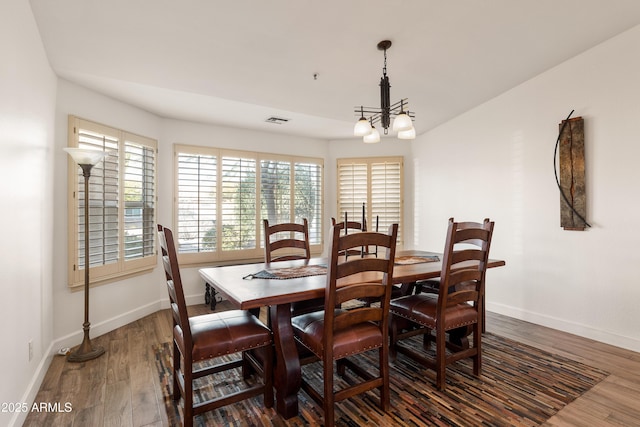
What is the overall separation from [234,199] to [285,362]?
310 centimetres

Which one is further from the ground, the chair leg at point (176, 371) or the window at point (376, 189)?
the window at point (376, 189)

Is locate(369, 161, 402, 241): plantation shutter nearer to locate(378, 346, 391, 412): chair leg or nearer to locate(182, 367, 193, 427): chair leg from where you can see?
locate(378, 346, 391, 412): chair leg

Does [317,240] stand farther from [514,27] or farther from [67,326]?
[514,27]

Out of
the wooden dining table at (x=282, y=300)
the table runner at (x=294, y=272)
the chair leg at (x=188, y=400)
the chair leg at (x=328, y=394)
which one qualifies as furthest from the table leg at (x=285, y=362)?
the chair leg at (x=188, y=400)

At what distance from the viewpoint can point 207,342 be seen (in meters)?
1.85

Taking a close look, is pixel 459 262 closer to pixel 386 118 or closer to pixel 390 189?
pixel 386 118

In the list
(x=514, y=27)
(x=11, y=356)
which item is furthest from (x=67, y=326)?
(x=514, y=27)

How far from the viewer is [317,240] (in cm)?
543

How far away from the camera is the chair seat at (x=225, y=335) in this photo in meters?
1.83

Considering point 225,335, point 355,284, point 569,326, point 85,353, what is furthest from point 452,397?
point 85,353

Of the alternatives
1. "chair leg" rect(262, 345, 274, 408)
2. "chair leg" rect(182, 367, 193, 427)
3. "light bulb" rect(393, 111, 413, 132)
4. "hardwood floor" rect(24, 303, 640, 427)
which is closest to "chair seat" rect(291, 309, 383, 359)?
"chair leg" rect(262, 345, 274, 408)

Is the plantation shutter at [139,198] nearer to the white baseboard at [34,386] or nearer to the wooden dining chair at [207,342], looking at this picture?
the white baseboard at [34,386]

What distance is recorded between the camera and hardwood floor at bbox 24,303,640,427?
1.98 metres

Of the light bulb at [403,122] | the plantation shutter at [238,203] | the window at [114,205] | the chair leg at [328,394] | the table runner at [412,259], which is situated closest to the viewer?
the chair leg at [328,394]
